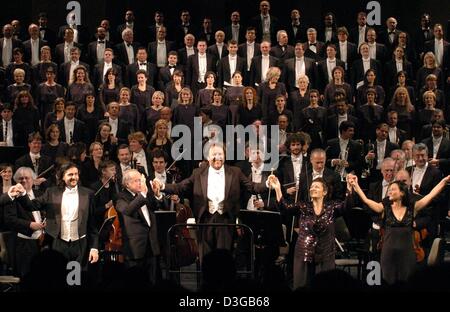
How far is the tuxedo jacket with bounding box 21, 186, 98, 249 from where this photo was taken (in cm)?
731

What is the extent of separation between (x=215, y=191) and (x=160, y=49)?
522cm

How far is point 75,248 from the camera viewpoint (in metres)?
7.31

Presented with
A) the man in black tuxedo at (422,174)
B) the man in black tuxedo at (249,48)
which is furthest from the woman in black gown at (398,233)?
the man in black tuxedo at (249,48)

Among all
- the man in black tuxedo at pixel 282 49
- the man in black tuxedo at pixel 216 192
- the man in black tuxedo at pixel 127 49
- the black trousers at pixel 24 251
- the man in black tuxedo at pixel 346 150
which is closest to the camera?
the black trousers at pixel 24 251

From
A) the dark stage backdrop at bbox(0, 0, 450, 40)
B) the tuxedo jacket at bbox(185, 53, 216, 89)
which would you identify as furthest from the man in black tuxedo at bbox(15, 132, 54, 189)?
the dark stage backdrop at bbox(0, 0, 450, 40)

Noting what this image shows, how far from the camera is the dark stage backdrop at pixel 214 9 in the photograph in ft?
47.6

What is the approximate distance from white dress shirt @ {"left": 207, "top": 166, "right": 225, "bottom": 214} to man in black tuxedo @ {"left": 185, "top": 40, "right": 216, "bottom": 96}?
4181 millimetres

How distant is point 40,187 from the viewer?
8672 millimetres

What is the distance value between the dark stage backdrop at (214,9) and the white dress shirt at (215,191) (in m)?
7.26

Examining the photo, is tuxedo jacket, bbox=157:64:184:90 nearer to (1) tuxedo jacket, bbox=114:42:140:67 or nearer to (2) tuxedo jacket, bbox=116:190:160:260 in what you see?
(1) tuxedo jacket, bbox=114:42:140:67

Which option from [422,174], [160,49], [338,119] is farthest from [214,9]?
[422,174]

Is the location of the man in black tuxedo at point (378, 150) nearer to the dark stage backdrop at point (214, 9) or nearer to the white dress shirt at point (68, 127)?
the white dress shirt at point (68, 127)

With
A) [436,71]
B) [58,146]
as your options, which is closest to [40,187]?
[58,146]
